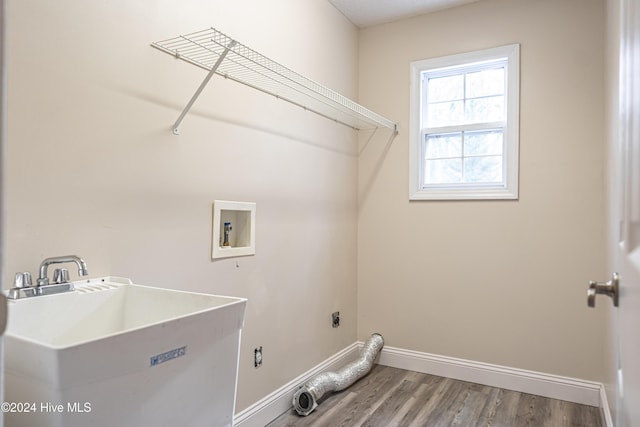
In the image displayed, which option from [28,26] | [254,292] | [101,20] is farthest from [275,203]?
[28,26]

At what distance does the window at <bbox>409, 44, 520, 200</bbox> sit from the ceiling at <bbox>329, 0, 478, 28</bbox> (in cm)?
36

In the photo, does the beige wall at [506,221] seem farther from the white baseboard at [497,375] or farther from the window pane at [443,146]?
the window pane at [443,146]

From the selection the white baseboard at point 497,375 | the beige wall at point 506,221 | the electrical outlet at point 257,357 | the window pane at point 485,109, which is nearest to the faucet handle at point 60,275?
the electrical outlet at point 257,357

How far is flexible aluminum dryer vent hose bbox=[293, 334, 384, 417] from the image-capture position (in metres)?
2.33

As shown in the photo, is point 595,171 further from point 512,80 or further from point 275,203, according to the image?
point 275,203

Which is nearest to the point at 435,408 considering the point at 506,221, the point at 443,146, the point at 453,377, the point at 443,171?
the point at 453,377

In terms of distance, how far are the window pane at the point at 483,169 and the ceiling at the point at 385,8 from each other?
111cm

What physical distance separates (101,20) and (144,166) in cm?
52

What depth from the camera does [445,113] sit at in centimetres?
304

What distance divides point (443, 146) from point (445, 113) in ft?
0.82

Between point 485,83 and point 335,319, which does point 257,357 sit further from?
point 485,83

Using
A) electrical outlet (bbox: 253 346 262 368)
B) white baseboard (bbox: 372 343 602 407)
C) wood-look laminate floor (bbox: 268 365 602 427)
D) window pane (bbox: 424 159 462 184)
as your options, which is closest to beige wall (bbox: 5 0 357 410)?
electrical outlet (bbox: 253 346 262 368)

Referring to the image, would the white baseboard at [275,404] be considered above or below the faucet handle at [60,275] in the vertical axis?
below

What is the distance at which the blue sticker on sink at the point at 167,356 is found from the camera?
894mm
